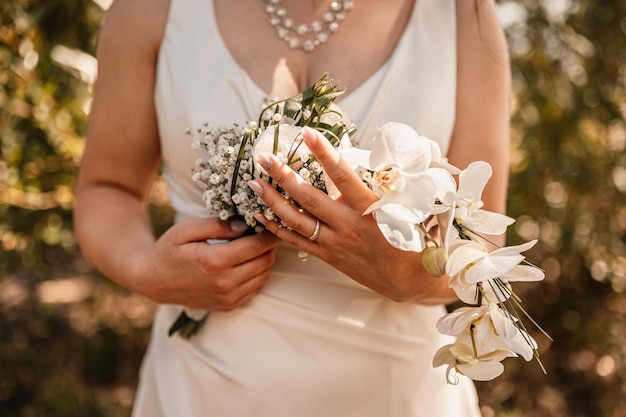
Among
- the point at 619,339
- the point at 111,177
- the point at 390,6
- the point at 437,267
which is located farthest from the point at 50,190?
the point at 619,339

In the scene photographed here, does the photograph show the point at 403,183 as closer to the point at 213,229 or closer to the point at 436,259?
the point at 436,259

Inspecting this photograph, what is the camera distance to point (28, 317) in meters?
3.54

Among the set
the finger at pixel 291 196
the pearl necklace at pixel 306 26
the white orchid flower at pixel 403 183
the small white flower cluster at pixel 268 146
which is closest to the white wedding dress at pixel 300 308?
the pearl necklace at pixel 306 26

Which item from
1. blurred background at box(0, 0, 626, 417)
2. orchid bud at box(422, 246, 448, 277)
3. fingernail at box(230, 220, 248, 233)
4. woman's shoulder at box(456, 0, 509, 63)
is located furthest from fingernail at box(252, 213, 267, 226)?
blurred background at box(0, 0, 626, 417)

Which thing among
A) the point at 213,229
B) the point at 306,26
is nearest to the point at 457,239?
the point at 213,229

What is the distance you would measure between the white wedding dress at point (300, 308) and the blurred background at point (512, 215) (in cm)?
111

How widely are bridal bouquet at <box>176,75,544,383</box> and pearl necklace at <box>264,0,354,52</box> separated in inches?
14.7

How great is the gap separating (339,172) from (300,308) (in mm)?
494

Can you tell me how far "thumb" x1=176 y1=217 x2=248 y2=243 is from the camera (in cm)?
125

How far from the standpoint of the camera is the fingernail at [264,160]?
1009mm

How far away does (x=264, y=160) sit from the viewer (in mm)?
1008

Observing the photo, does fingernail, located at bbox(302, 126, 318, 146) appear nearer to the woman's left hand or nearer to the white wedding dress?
the woman's left hand

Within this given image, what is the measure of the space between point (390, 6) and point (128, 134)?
0.69 m

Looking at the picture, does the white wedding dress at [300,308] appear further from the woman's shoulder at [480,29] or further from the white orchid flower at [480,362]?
the white orchid flower at [480,362]
